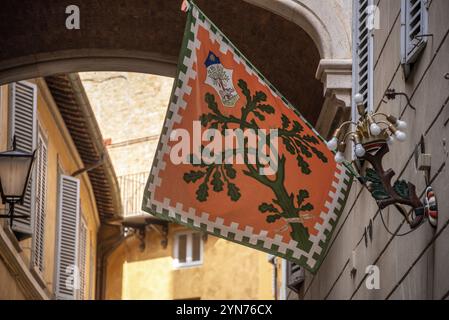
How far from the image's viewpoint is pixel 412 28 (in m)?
10.6

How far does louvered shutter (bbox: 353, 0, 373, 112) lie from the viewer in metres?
12.6

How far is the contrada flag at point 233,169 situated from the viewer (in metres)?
11.9

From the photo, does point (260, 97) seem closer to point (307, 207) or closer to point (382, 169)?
point (307, 207)

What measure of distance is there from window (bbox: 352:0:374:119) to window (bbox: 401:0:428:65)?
1748 mm

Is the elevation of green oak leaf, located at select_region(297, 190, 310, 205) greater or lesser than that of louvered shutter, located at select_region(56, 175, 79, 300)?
lesser

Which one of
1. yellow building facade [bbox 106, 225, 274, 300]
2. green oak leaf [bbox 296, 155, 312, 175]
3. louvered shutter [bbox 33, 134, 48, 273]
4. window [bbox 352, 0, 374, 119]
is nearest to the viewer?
green oak leaf [bbox 296, 155, 312, 175]

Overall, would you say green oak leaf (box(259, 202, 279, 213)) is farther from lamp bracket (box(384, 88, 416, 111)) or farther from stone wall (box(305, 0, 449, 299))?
lamp bracket (box(384, 88, 416, 111))

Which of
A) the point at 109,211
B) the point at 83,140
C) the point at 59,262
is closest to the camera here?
the point at 59,262

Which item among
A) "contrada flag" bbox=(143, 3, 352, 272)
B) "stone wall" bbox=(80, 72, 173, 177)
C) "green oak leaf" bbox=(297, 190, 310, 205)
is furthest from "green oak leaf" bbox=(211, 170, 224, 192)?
"stone wall" bbox=(80, 72, 173, 177)

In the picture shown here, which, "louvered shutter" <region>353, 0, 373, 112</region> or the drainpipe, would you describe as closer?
"louvered shutter" <region>353, 0, 373, 112</region>
